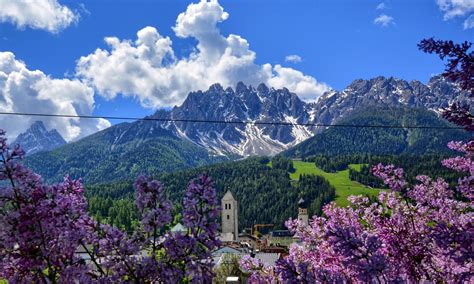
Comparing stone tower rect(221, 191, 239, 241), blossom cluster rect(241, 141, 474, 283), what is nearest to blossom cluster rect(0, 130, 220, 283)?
blossom cluster rect(241, 141, 474, 283)

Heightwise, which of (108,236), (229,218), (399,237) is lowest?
(229,218)

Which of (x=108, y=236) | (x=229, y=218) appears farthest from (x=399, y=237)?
(x=229, y=218)

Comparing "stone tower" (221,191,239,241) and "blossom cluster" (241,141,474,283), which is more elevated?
"blossom cluster" (241,141,474,283)

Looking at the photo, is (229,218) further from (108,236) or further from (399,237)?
(108,236)

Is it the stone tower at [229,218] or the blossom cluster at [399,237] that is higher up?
the blossom cluster at [399,237]

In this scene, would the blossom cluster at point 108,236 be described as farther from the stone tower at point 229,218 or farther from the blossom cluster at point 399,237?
the stone tower at point 229,218

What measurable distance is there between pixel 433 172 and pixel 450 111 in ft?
664

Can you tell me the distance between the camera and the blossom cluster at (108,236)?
16.2 ft

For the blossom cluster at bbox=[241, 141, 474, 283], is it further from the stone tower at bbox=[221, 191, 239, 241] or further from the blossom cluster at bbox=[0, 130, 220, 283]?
the stone tower at bbox=[221, 191, 239, 241]

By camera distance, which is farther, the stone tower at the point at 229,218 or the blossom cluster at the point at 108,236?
the stone tower at the point at 229,218

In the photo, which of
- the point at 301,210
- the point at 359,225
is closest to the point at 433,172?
the point at 301,210

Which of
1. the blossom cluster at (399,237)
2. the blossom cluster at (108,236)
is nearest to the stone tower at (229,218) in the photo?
the blossom cluster at (399,237)

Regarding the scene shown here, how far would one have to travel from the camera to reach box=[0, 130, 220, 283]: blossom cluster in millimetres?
4938

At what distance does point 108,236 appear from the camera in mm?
5059
